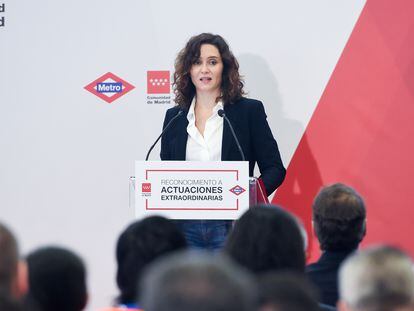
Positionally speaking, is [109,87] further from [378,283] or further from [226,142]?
[378,283]

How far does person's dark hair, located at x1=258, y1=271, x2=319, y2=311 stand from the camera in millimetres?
1555

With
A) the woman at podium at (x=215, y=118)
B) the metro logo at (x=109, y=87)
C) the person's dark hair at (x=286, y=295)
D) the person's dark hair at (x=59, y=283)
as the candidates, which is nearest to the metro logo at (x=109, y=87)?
the metro logo at (x=109, y=87)

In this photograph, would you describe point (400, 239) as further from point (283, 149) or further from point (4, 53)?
point (4, 53)

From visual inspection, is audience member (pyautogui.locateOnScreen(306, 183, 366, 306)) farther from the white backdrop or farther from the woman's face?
the white backdrop

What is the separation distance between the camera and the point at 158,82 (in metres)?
5.82

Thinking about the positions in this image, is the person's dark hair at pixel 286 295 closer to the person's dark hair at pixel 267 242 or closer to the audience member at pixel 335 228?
the person's dark hair at pixel 267 242

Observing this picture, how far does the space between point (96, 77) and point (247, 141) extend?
164 centimetres

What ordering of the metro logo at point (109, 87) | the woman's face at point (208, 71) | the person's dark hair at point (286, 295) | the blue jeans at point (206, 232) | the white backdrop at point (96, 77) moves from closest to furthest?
the person's dark hair at point (286, 295), the blue jeans at point (206, 232), the woman's face at point (208, 71), the white backdrop at point (96, 77), the metro logo at point (109, 87)

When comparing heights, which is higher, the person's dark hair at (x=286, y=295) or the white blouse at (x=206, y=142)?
the white blouse at (x=206, y=142)

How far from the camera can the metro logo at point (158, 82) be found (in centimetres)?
581

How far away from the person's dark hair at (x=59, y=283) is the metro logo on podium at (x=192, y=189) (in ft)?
6.33

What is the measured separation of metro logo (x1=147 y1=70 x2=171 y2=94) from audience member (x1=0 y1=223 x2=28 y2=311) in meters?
3.90

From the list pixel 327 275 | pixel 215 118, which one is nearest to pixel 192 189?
pixel 215 118

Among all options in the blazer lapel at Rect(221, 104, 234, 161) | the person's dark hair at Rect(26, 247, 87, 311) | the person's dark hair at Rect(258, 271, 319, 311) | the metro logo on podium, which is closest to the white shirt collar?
the blazer lapel at Rect(221, 104, 234, 161)
